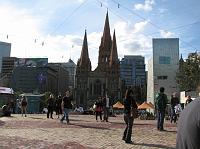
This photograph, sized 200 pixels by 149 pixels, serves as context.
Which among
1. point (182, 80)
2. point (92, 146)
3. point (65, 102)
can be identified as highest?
point (182, 80)

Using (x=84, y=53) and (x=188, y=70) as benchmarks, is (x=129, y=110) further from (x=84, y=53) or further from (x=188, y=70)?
(x=84, y=53)

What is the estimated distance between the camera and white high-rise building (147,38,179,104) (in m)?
56.5

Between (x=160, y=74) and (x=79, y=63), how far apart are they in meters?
82.2

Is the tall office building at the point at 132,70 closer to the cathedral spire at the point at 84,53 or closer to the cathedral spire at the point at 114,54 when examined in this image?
the cathedral spire at the point at 114,54

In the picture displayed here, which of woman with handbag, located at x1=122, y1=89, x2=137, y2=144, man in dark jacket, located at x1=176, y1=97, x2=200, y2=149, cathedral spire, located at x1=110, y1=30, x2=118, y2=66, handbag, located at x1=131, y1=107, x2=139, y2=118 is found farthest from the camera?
cathedral spire, located at x1=110, y1=30, x2=118, y2=66

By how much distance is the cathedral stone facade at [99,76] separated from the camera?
13400 cm

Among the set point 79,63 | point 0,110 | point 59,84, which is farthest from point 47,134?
point 59,84

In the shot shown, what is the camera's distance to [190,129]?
274 cm

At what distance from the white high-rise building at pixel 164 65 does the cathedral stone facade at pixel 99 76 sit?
245 feet

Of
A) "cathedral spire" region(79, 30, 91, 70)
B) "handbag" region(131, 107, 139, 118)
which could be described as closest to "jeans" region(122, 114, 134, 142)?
"handbag" region(131, 107, 139, 118)

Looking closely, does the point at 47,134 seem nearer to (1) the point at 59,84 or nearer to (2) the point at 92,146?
(2) the point at 92,146

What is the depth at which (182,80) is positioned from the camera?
180ft

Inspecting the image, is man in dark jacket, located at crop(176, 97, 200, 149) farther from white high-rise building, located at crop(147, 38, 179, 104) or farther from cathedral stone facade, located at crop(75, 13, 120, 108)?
cathedral stone facade, located at crop(75, 13, 120, 108)

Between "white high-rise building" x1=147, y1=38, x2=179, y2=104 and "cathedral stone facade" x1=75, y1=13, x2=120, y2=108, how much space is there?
245ft
